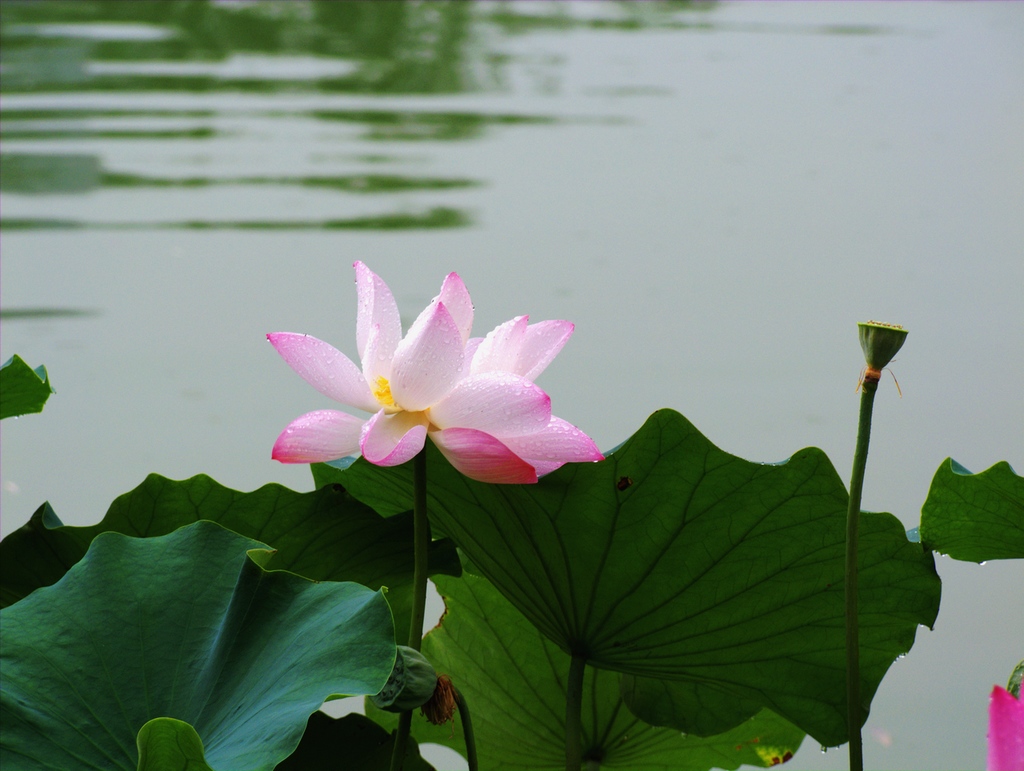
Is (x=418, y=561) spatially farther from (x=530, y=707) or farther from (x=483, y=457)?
(x=530, y=707)

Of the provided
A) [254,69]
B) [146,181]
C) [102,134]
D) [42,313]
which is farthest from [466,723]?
[254,69]

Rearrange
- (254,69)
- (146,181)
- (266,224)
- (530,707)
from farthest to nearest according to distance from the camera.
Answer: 1. (254,69)
2. (146,181)
3. (266,224)
4. (530,707)

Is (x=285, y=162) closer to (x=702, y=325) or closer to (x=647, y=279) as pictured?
(x=647, y=279)

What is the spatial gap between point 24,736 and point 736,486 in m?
0.24

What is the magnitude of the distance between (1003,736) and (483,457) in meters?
0.16

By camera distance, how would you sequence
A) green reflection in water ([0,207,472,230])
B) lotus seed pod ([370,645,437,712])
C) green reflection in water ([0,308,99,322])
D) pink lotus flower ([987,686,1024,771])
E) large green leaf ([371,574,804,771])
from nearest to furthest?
pink lotus flower ([987,686,1024,771]), lotus seed pod ([370,645,437,712]), large green leaf ([371,574,804,771]), green reflection in water ([0,308,99,322]), green reflection in water ([0,207,472,230])

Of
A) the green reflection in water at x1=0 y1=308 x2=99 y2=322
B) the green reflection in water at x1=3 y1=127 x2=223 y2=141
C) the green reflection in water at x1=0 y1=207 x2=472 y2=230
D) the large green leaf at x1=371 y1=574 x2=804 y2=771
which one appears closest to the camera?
the large green leaf at x1=371 y1=574 x2=804 y2=771

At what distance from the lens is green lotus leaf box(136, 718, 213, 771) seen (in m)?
0.29

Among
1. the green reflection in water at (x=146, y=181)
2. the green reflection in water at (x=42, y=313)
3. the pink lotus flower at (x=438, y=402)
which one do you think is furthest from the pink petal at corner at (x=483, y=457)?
the green reflection in water at (x=146, y=181)

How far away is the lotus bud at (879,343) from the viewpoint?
1.06 ft

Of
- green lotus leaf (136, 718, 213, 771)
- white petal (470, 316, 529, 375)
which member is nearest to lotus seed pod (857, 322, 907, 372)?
white petal (470, 316, 529, 375)

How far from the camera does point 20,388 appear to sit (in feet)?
1.39

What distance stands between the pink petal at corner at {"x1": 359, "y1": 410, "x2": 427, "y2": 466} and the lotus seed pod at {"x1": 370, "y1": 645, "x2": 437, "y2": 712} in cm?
6

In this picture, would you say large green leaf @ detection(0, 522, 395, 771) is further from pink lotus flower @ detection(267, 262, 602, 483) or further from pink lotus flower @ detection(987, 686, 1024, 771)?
pink lotus flower @ detection(987, 686, 1024, 771)
